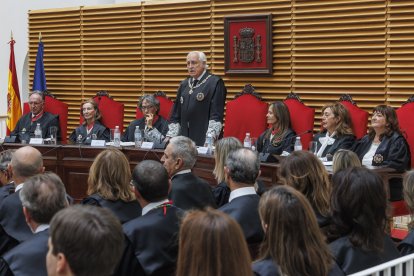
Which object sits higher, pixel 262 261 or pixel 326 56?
pixel 326 56

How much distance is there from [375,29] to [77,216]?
5.95m

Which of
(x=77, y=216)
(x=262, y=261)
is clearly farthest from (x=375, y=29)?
(x=77, y=216)

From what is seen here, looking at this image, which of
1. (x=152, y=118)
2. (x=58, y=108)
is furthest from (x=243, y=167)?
(x=58, y=108)

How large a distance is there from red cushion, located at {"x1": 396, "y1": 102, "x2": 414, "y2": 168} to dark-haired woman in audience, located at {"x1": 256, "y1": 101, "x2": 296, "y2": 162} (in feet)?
3.40

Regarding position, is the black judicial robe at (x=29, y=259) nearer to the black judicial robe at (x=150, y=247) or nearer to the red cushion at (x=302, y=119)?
the black judicial robe at (x=150, y=247)

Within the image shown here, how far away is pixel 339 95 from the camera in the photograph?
25.9 feet

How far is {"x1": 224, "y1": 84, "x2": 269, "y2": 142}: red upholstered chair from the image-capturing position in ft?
26.2

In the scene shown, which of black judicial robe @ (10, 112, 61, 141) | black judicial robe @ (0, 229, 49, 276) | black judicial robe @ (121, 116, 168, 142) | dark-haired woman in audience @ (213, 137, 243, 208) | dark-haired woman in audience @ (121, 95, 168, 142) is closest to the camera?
black judicial robe @ (0, 229, 49, 276)

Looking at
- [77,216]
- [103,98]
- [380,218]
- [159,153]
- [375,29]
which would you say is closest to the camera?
[77,216]

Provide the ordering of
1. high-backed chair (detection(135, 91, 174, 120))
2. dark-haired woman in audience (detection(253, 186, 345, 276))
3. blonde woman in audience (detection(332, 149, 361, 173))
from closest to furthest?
dark-haired woman in audience (detection(253, 186, 345, 276)) → blonde woman in audience (detection(332, 149, 361, 173)) → high-backed chair (detection(135, 91, 174, 120))

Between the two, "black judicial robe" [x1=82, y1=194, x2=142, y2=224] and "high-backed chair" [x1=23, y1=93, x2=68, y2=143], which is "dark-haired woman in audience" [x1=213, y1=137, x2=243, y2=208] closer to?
"black judicial robe" [x1=82, y1=194, x2=142, y2=224]

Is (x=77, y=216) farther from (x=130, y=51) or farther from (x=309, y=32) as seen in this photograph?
(x=130, y=51)

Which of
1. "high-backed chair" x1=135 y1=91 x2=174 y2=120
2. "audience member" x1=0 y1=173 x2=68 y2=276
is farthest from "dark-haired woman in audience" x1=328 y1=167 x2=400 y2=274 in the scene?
"high-backed chair" x1=135 y1=91 x2=174 y2=120

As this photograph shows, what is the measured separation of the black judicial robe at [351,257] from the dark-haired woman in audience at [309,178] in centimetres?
59
